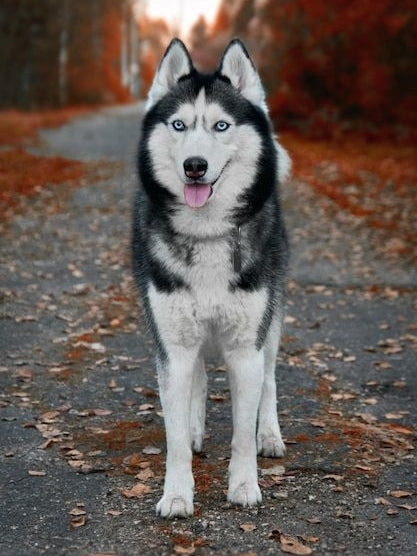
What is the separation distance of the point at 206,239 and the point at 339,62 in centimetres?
1935

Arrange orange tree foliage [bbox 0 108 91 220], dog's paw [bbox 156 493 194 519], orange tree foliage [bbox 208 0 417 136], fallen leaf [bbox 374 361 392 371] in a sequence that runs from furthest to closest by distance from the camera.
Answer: orange tree foliage [bbox 208 0 417 136] → orange tree foliage [bbox 0 108 91 220] → fallen leaf [bbox 374 361 392 371] → dog's paw [bbox 156 493 194 519]

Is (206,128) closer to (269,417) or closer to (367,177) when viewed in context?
(269,417)

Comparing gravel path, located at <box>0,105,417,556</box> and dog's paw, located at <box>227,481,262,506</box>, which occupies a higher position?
dog's paw, located at <box>227,481,262,506</box>

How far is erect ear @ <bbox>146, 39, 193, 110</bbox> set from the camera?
13.8 feet

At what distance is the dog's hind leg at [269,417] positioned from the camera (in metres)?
4.85

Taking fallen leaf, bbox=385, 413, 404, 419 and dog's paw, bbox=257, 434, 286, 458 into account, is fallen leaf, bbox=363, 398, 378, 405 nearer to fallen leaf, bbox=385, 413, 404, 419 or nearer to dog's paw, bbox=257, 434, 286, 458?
fallen leaf, bbox=385, 413, 404, 419

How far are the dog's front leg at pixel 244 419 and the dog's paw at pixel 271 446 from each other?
592mm

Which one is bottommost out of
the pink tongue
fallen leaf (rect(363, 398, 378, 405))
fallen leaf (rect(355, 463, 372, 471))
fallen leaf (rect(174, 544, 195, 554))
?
fallen leaf (rect(363, 398, 378, 405))

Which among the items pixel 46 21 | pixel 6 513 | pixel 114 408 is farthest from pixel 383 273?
pixel 46 21

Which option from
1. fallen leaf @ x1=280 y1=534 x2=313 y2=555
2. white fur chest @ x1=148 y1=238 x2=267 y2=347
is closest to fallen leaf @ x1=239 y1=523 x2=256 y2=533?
fallen leaf @ x1=280 y1=534 x2=313 y2=555

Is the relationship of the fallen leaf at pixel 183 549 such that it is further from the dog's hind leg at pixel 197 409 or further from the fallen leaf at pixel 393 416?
the fallen leaf at pixel 393 416

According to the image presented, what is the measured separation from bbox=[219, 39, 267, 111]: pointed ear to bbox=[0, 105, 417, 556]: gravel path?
95cm

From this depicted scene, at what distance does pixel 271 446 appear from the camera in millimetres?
4855

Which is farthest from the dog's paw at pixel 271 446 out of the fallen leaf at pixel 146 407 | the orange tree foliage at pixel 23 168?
the orange tree foliage at pixel 23 168
